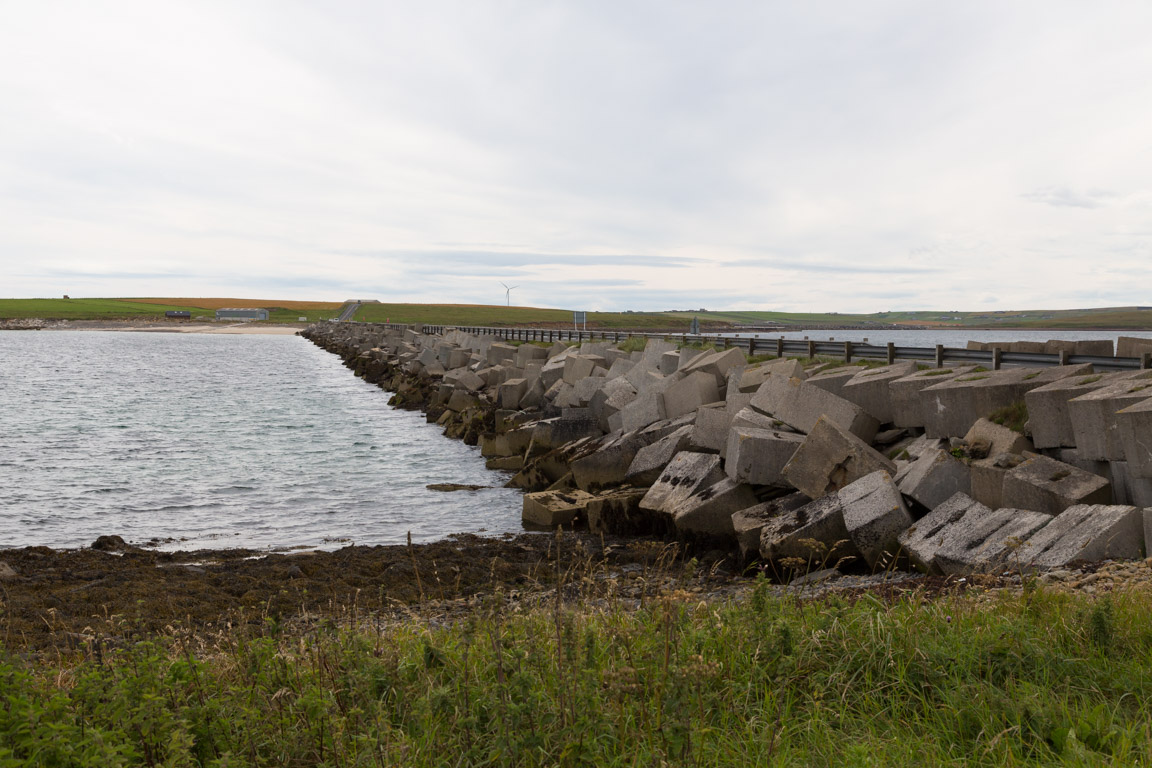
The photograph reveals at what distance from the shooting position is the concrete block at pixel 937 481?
32.1 ft

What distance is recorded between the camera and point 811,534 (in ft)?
32.5

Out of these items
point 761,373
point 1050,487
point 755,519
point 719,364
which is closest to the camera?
point 1050,487

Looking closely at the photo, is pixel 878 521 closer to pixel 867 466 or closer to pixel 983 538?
pixel 983 538

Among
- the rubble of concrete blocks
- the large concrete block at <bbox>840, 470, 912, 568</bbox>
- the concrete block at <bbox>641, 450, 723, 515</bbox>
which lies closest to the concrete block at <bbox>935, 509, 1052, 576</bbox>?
the rubble of concrete blocks

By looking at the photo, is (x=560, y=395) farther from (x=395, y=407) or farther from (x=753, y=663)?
(x=753, y=663)

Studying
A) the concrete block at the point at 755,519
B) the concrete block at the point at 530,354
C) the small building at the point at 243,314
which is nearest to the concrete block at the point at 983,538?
the concrete block at the point at 755,519

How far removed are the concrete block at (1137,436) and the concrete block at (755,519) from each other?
3.90 metres

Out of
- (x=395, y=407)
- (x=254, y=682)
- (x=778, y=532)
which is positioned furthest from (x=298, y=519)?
(x=395, y=407)

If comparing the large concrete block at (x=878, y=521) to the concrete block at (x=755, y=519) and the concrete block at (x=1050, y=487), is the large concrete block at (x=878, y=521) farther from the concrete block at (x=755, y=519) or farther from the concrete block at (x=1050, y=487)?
the concrete block at (x=755, y=519)

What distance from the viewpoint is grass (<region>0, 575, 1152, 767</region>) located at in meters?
3.78

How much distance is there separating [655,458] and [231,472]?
12.2 meters

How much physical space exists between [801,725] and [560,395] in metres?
20.8

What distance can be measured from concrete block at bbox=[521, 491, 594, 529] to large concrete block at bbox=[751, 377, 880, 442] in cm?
391

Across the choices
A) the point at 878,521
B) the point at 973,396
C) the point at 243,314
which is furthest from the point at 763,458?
the point at 243,314
